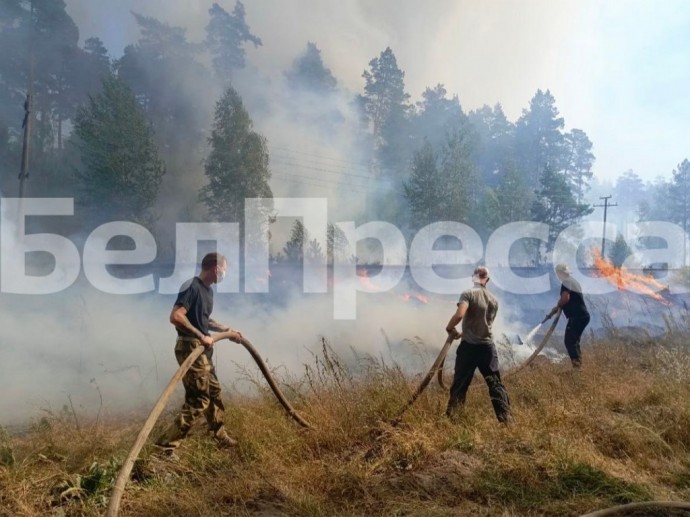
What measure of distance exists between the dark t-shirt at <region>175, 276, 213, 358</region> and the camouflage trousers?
13 centimetres

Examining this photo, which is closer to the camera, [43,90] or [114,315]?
[114,315]

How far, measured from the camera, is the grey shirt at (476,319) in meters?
4.99

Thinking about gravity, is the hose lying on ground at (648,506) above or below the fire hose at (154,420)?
below

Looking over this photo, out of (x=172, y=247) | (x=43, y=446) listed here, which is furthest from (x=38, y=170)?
(x=43, y=446)

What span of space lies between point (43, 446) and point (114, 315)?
8200 millimetres

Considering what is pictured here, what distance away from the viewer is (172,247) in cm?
2358

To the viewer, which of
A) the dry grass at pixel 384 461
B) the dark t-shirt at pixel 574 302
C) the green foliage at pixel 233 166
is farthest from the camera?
the green foliage at pixel 233 166

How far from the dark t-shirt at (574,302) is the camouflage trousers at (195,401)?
230 inches

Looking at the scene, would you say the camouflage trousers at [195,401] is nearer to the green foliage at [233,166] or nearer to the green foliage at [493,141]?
the green foliage at [233,166]

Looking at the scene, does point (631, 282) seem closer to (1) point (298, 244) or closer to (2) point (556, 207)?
(2) point (556, 207)

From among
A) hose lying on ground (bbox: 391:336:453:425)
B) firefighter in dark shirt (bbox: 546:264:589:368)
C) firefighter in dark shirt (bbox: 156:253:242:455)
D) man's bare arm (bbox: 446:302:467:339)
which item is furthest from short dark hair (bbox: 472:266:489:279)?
firefighter in dark shirt (bbox: 546:264:589:368)

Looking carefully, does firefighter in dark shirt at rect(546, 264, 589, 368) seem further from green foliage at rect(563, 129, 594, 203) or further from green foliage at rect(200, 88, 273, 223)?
green foliage at rect(563, 129, 594, 203)

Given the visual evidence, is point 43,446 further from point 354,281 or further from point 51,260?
point 51,260

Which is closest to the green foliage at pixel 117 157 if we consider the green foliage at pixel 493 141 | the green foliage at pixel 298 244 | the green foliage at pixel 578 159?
the green foliage at pixel 298 244
